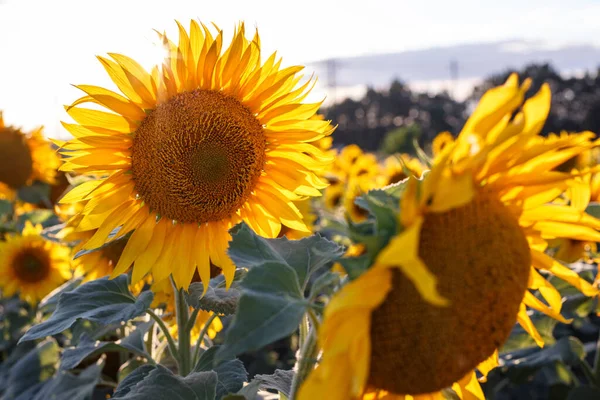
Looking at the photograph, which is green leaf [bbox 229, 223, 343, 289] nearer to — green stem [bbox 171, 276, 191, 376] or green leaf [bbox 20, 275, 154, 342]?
green leaf [bbox 20, 275, 154, 342]

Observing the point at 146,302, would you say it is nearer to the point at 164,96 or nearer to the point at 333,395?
the point at 164,96

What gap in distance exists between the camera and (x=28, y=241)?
363 centimetres

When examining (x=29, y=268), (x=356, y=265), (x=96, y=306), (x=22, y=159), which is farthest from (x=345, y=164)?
(x=356, y=265)

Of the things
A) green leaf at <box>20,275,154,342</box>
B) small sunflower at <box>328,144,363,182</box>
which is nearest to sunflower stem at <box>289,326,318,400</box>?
green leaf at <box>20,275,154,342</box>

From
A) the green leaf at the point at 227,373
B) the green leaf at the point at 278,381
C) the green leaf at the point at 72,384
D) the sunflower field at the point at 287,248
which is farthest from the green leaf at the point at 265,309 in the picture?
the green leaf at the point at 72,384

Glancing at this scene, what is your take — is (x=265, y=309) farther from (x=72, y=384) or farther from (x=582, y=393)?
(x=582, y=393)

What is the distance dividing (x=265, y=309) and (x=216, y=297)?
641 millimetres

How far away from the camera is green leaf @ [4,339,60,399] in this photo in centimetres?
275

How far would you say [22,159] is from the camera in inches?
160

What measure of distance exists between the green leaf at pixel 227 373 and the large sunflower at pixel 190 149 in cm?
23

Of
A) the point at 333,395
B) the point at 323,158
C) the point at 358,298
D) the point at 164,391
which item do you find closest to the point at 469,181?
the point at 358,298

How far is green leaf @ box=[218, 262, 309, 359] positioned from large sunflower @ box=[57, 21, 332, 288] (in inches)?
26.5

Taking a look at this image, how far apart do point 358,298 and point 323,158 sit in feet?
3.44

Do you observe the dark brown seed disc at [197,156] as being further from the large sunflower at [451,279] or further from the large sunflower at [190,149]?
the large sunflower at [451,279]
